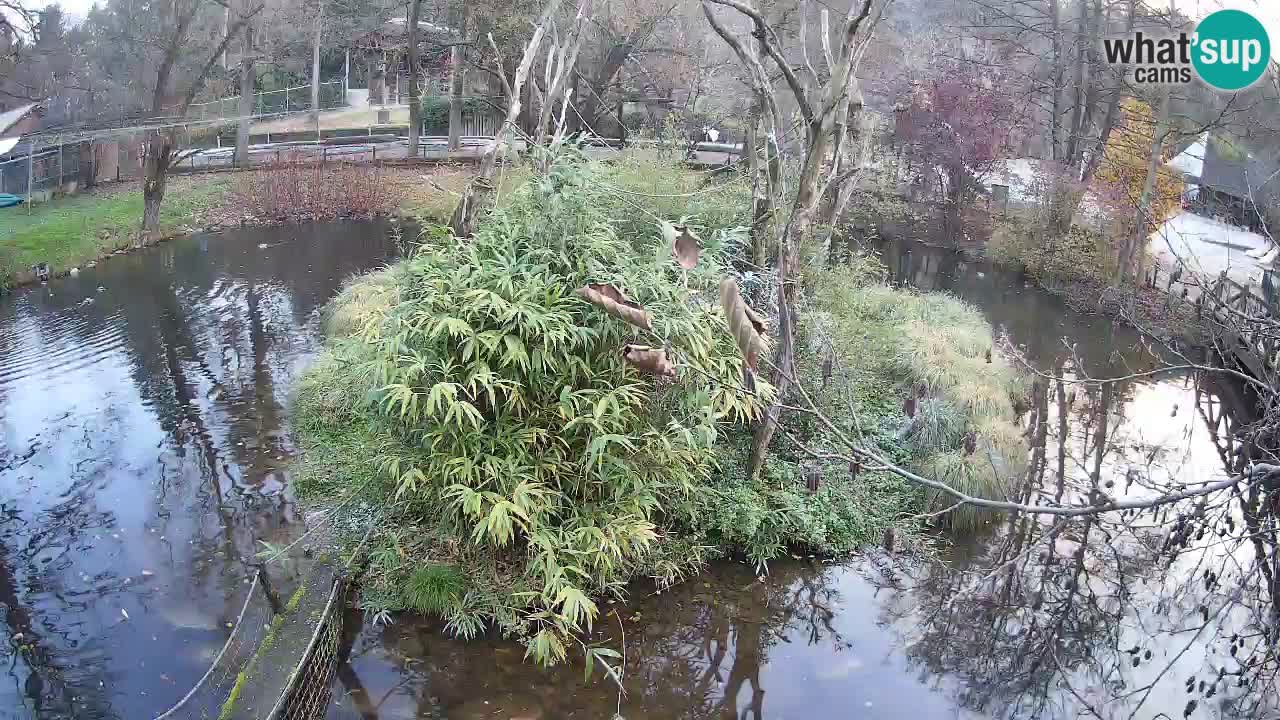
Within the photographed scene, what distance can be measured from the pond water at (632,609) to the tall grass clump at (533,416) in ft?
1.32

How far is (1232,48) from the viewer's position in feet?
34.0

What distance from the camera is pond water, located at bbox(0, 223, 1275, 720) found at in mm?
5598

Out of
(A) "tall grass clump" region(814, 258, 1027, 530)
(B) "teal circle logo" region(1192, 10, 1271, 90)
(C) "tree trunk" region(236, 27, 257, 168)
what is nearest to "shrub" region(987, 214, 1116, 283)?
(B) "teal circle logo" region(1192, 10, 1271, 90)

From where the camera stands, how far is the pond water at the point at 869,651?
219 inches

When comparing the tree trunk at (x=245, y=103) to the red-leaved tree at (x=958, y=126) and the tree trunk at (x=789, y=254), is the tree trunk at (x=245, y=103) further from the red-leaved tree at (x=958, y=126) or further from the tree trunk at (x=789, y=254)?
the tree trunk at (x=789, y=254)

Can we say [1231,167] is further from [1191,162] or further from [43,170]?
[43,170]

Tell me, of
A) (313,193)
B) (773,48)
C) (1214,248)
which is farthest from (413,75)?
(773,48)

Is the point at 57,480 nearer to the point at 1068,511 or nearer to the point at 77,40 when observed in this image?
the point at 1068,511

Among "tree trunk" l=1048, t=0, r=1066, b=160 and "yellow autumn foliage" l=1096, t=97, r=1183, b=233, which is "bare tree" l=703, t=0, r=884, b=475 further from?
"tree trunk" l=1048, t=0, r=1066, b=160

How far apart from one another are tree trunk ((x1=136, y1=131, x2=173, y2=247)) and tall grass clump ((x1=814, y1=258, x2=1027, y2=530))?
1082 cm

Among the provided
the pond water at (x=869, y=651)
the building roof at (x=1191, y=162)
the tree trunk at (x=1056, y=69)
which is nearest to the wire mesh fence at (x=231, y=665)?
the pond water at (x=869, y=651)

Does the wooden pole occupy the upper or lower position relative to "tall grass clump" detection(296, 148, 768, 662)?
upper

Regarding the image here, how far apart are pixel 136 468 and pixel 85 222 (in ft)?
31.0

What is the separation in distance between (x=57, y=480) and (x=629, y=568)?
4954 millimetres
